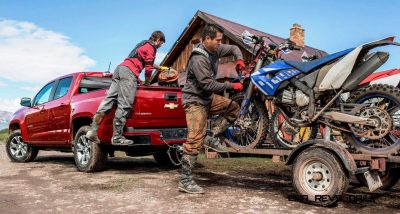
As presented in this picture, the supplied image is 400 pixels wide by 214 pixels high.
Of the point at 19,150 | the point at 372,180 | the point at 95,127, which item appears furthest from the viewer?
the point at 19,150

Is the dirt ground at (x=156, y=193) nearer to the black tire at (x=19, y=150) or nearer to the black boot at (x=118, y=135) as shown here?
the black boot at (x=118, y=135)

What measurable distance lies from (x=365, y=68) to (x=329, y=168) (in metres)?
1.32

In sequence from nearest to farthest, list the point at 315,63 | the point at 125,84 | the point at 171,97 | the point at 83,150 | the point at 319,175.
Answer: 1. the point at 319,175
2. the point at 315,63
3. the point at 125,84
4. the point at 171,97
5. the point at 83,150

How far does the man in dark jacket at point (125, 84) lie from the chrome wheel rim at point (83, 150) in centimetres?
46

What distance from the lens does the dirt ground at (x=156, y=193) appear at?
14.1ft

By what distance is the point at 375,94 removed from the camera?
4465mm

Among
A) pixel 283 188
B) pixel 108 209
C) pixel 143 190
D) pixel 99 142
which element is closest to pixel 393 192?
pixel 283 188

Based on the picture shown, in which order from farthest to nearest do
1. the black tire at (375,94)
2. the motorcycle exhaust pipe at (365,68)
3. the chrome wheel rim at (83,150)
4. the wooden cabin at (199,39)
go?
the wooden cabin at (199,39) → the chrome wheel rim at (83,150) → the motorcycle exhaust pipe at (365,68) → the black tire at (375,94)

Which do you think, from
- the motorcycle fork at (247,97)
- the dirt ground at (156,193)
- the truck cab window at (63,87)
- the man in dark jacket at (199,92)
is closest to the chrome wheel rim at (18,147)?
the dirt ground at (156,193)

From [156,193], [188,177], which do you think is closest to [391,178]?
[188,177]

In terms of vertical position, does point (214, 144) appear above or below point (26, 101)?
below

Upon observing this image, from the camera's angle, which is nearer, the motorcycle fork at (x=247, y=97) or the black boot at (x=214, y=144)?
the black boot at (x=214, y=144)

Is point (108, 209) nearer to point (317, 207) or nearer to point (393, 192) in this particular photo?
point (317, 207)

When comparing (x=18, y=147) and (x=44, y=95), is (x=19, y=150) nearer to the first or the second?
(x=18, y=147)
